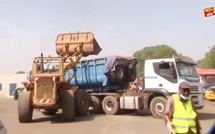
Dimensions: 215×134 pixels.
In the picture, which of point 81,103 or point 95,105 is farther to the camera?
point 95,105

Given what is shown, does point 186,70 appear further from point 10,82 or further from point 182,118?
point 10,82

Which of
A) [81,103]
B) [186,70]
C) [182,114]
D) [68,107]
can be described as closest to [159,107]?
[186,70]

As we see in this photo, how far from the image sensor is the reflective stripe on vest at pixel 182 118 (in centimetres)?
427

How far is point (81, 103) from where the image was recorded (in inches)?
517

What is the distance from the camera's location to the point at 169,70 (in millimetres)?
12414

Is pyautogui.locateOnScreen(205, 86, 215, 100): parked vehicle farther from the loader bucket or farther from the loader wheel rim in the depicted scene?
the loader wheel rim

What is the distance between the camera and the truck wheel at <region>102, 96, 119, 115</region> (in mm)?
14008

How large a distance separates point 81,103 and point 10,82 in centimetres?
3647

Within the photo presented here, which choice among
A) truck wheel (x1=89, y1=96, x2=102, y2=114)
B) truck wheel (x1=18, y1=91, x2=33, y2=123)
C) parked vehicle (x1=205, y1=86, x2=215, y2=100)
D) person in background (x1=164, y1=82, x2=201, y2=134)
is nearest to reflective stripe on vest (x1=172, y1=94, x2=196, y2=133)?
person in background (x1=164, y1=82, x2=201, y2=134)

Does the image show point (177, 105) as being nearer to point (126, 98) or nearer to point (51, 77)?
point (51, 77)

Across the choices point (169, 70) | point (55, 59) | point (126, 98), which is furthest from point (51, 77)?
point (169, 70)

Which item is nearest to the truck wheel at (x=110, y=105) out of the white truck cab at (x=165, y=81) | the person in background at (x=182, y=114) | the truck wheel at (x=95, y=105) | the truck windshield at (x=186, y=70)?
the truck wheel at (x=95, y=105)

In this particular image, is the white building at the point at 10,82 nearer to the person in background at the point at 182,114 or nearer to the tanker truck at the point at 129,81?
the tanker truck at the point at 129,81

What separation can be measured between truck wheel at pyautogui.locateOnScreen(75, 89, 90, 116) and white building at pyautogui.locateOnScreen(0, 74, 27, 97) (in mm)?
34599
